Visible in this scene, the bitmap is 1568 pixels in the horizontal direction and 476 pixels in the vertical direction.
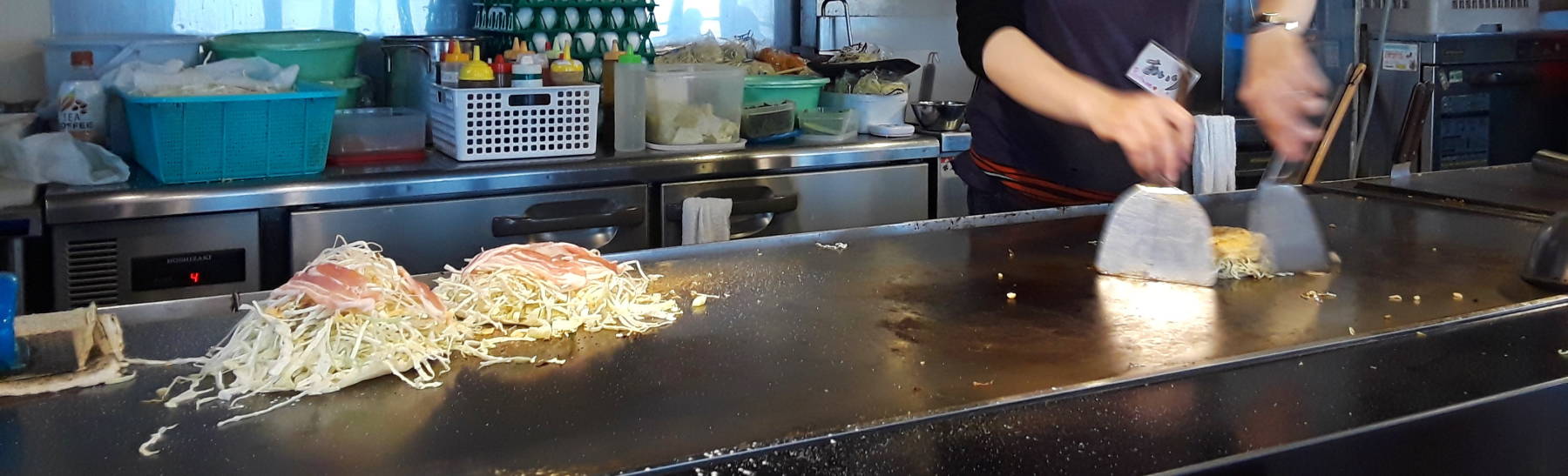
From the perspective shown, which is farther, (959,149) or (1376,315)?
(959,149)

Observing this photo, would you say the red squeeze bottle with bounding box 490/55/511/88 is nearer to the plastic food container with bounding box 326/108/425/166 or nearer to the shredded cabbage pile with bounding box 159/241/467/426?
the plastic food container with bounding box 326/108/425/166

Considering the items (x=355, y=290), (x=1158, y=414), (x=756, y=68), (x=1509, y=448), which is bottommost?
(x=1509, y=448)

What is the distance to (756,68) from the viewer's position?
3973 mm

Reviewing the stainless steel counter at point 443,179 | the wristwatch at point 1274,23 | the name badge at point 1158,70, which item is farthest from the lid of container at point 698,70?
the wristwatch at point 1274,23

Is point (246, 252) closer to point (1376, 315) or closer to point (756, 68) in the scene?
point (756, 68)

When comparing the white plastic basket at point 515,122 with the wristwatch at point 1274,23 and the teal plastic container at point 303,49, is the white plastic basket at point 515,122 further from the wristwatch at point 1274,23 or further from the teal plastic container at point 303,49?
the wristwatch at point 1274,23

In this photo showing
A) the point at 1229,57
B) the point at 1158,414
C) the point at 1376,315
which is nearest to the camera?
the point at 1158,414

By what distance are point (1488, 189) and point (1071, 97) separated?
43.7 inches

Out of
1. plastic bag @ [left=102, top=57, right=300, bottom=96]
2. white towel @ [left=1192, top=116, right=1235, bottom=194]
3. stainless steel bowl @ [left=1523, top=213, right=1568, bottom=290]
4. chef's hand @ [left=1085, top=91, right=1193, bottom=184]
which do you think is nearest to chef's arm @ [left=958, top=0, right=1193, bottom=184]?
chef's hand @ [left=1085, top=91, right=1193, bottom=184]

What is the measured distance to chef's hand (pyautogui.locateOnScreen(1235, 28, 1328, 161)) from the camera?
1866 millimetres

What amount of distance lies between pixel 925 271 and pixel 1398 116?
4.03 metres

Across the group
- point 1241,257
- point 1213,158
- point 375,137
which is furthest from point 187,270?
point 1213,158

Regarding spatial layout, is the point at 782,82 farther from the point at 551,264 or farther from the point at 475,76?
the point at 551,264

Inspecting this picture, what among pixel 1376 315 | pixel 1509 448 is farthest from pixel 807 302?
pixel 1509 448
